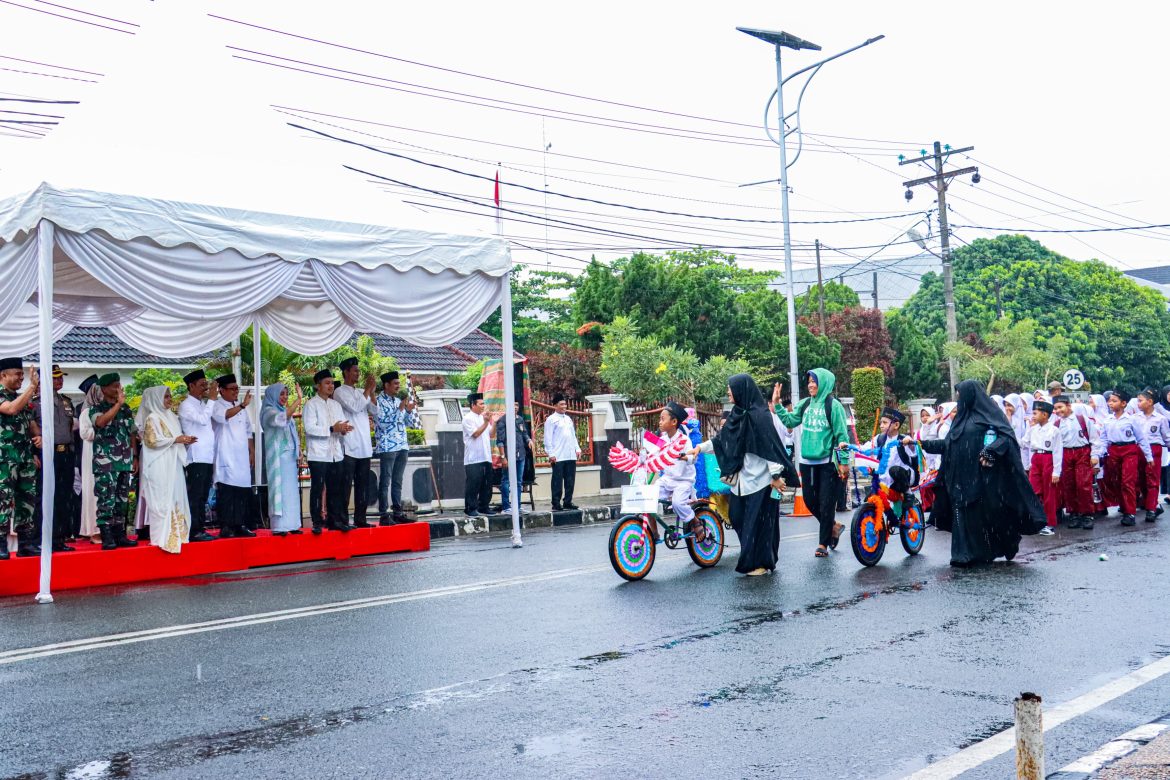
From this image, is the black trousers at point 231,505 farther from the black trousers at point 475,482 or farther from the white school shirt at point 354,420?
the black trousers at point 475,482

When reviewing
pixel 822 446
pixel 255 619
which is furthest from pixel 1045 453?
pixel 255 619

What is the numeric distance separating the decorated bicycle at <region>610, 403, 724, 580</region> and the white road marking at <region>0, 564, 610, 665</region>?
2.67ft

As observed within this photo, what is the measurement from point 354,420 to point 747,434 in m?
4.90

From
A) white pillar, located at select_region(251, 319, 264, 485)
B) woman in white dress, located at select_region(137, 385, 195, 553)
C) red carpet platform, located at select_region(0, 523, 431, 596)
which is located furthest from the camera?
white pillar, located at select_region(251, 319, 264, 485)

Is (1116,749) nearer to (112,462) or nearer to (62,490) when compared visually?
(112,462)

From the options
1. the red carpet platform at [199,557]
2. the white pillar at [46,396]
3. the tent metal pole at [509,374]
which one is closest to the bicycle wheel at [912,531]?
the tent metal pole at [509,374]

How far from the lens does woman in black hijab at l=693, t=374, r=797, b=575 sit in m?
10.2

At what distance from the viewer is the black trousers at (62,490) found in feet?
37.7

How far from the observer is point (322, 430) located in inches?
496

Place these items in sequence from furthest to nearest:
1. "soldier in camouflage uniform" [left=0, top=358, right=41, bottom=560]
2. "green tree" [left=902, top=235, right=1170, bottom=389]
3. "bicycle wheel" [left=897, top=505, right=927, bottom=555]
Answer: "green tree" [left=902, top=235, right=1170, bottom=389], "bicycle wheel" [left=897, top=505, right=927, bottom=555], "soldier in camouflage uniform" [left=0, top=358, right=41, bottom=560]

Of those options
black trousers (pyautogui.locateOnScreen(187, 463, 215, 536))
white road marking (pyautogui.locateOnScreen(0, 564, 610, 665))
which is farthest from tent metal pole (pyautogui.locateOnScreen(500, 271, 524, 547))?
black trousers (pyautogui.locateOnScreen(187, 463, 215, 536))

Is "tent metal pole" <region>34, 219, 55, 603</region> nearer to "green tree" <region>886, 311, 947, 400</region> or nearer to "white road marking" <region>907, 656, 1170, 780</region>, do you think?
"white road marking" <region>907, 656, 1170, 780</region>

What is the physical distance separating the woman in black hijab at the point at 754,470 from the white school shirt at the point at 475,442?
7465mm

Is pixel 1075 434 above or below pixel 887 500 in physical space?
above
